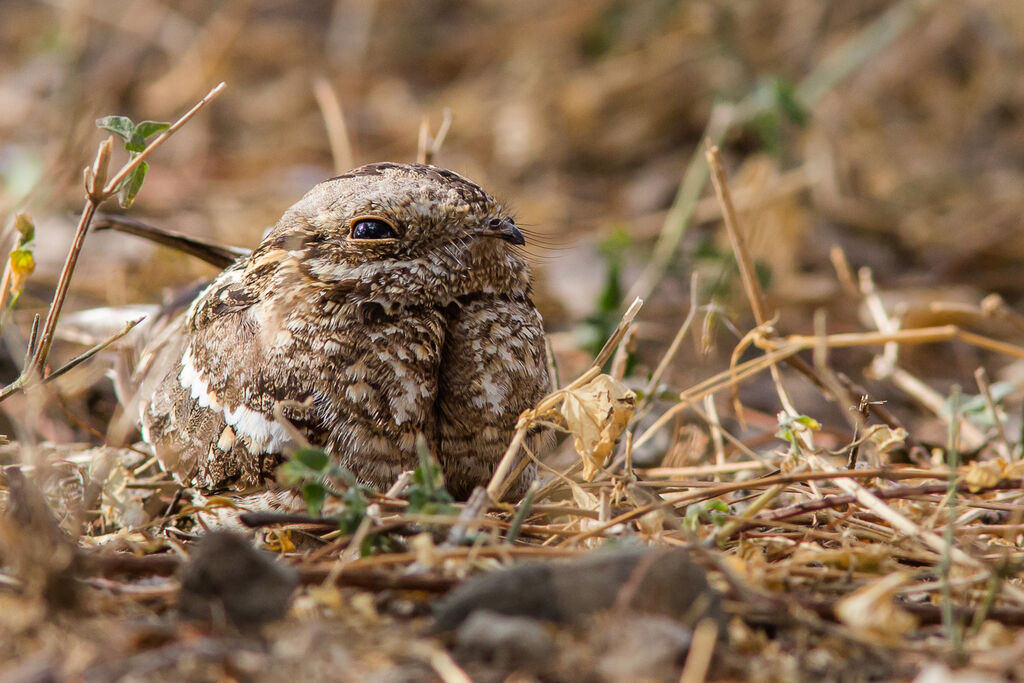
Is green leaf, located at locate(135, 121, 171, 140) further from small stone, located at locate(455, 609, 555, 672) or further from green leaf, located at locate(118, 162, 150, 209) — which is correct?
small stone, located at locate(455, 609, 555, 672)

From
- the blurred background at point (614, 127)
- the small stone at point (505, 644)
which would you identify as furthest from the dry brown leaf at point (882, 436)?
the blurred background at point (614, 127)

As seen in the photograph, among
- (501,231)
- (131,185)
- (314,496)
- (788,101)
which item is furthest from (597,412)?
(788,101)

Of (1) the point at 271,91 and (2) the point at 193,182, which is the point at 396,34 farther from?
(2) the point at 193,182

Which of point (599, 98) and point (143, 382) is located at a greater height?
point (599, 98)

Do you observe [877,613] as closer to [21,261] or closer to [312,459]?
[312,459]

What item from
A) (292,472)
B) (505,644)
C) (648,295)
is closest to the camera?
(505,644)

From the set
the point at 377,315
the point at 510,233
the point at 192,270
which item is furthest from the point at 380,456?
the point at 192,270

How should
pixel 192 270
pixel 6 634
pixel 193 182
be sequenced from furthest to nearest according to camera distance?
1. pixel 193 182
2. pixel 192 270
3. pixel 6 634
